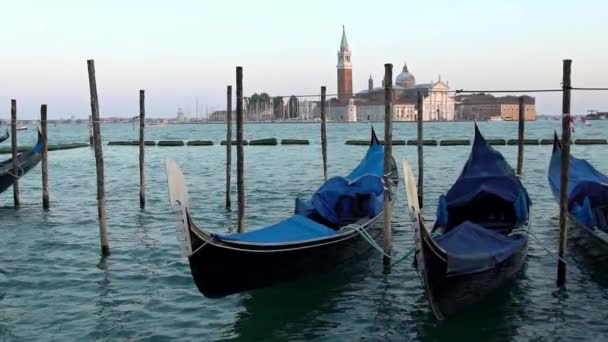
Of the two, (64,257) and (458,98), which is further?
(458,98)

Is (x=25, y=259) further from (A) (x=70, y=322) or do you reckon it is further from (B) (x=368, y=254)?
(B) (x=368, y=254)

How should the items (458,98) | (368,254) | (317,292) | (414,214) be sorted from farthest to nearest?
1. (458,98)
2. (368,254)
3. (317,292)
4. (414,214)

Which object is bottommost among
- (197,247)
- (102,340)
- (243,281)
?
(102,340)

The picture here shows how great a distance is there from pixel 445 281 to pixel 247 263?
154 centimetres

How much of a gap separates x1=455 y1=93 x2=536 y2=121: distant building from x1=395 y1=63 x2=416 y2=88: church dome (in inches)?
319

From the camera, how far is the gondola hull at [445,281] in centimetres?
452

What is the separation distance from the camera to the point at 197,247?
187 inches

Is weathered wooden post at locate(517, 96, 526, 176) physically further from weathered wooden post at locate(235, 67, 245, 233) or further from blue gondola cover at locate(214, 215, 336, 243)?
blue gondola cover at locate(214, 215, 336, 243)

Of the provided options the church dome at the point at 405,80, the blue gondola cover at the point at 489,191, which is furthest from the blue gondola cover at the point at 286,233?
the church dome at the point at 405,80

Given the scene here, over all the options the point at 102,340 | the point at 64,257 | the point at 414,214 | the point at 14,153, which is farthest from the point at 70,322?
the point at 14,153

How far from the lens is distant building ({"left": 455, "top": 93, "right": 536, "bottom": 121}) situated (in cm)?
9675

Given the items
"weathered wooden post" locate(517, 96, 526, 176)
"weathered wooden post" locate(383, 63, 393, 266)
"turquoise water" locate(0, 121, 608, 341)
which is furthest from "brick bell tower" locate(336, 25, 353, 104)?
"weathered wooden post" locate(383, 63, 393, 266)

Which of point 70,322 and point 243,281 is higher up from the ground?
point 243,281

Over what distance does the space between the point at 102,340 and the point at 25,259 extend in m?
2.96
